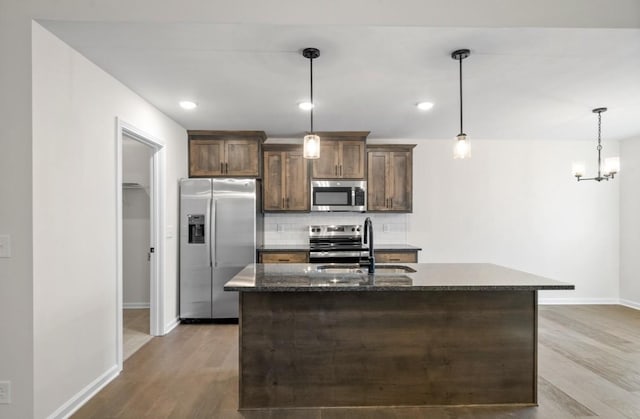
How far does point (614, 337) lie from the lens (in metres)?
4.00

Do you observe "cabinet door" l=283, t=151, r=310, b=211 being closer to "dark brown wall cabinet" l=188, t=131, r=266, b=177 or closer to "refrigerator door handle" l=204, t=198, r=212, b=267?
"dark brown wall cabinet" l=188, t=131, r=266, b=177

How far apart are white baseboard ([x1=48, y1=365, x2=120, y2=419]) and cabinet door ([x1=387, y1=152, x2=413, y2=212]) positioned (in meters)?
3.58

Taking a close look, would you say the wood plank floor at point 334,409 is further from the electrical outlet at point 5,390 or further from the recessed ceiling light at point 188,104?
the recessed ceiling light at point 188,104

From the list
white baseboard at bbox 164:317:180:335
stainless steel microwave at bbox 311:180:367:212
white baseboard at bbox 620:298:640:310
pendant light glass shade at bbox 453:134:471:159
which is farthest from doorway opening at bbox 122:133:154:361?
white baseboard at bbox 620:298:640:310

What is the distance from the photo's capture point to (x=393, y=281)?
2.41 m

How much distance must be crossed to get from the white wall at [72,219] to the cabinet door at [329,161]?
2.40 metres

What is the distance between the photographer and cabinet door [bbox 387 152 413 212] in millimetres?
5105

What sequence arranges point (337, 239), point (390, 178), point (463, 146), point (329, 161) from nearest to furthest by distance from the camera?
point (463, 146) → point (329, 161) → point (390, 178) → point (337, 239)

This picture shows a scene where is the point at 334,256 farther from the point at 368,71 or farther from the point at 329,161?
the point at 368,71

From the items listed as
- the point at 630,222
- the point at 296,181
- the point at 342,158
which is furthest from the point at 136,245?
the point at 630,222

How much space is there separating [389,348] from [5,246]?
7.86 ft

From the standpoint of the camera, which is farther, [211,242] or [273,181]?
[273,181]

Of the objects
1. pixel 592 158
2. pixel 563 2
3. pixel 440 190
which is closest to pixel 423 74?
pixel 563 2

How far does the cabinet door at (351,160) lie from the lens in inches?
197
